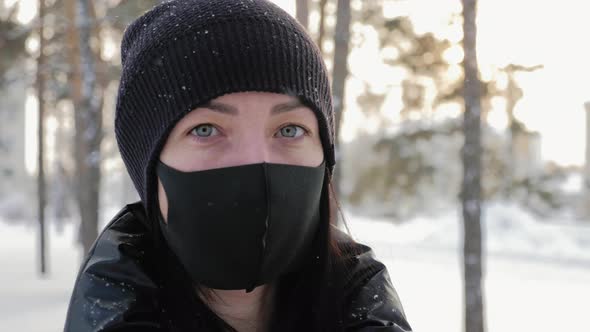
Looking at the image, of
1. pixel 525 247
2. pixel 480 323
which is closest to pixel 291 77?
pixel 480 323

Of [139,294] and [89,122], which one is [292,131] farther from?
[89,122]

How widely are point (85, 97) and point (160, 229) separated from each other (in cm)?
724

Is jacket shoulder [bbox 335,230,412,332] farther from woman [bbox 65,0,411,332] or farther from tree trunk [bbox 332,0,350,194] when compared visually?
tree trunk [bbox 332,0,350,194]

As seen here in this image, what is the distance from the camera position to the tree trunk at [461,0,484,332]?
5.78m

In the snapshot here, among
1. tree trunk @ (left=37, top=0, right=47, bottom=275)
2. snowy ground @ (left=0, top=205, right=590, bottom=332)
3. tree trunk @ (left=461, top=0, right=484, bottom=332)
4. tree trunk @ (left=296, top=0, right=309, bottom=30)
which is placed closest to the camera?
tree trunk @ (left=461, top=0, right=484, bottom=332)

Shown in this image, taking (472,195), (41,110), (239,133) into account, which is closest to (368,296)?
(239,133)

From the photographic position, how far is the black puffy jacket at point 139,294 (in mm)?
1316

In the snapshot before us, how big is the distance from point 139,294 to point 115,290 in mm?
58

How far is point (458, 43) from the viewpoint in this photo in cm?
629

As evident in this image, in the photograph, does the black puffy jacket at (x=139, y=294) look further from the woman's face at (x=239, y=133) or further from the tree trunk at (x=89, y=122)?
the tree trunk at (x=89, y=122)

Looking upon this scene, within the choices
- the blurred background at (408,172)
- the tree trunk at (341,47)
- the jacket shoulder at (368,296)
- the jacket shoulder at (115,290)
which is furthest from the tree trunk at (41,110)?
the jacket shoulder at (368,296)

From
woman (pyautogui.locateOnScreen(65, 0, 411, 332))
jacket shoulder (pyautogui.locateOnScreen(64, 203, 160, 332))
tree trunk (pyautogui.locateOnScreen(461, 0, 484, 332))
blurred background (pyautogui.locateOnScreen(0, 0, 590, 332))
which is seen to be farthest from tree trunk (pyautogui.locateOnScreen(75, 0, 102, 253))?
jacket shoulder (pyautogui.locateOnScreen(64, 203, 160, 332))

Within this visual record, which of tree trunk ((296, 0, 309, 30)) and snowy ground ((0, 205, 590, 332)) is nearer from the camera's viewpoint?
tree trunk ((296, 0, 309, 30))

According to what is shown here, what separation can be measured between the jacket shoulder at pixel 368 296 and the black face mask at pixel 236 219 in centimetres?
21
